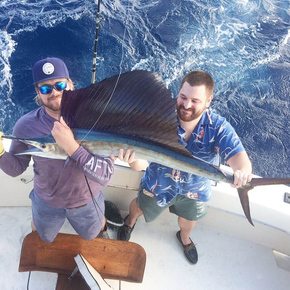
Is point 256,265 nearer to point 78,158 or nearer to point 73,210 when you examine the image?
point 73,210

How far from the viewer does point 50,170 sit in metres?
1.66

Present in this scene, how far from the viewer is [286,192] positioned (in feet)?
7.55

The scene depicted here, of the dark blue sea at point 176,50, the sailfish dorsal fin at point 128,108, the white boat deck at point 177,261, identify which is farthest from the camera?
the dark blue sea at point 176,50

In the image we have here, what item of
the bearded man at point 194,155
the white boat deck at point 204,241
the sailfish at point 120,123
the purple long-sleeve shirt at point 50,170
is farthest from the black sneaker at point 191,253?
the sailfish at point 120,123

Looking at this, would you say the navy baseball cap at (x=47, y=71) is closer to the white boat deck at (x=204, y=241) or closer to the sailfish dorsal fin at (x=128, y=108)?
the sailfish dorsal fin at (x=128, y=108)

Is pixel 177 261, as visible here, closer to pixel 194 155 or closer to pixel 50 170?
pixel 194 155

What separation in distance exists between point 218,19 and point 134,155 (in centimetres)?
669

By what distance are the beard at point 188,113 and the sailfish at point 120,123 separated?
29 centimetres

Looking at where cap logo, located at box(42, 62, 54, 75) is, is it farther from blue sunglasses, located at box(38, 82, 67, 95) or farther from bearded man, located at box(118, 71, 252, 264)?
bearded man, located at box(118, 71, 252, 264)

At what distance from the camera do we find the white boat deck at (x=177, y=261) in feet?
7.20

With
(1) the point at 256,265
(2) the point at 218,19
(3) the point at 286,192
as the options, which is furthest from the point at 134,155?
(2) the point at 218,19

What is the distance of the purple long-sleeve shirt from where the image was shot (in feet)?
5.20

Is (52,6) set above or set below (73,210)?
above

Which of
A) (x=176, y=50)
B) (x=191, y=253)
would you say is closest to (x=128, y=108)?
(x=191, y=253)
